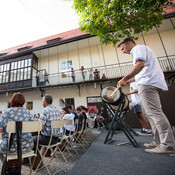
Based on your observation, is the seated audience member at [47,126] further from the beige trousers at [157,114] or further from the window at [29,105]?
the window at [29,105]

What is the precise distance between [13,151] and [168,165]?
191 cm

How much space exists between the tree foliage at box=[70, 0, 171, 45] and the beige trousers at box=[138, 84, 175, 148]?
3620 mm

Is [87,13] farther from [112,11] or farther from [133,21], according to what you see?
[133,21]

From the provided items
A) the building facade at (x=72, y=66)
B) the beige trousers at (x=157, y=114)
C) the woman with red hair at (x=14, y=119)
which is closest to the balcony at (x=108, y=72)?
the building facade at (x=72, y=66)

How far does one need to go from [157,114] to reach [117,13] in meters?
4.06

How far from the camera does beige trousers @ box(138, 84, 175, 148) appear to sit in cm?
133

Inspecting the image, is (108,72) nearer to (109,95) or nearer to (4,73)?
(109,95)

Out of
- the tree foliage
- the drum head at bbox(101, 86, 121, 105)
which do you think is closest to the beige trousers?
the drum head at bbox(101, 86, 121, 105)

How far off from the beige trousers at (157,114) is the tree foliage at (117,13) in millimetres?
3620

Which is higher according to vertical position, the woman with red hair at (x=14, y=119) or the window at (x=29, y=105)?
the window at (x=29, y=105)

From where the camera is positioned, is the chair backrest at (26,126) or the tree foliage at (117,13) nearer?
the chair backrest at (26,126)

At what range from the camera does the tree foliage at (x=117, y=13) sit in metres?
3.66

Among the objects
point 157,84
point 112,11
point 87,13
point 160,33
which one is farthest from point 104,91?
point 160,33

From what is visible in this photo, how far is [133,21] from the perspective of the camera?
13.6 feet
